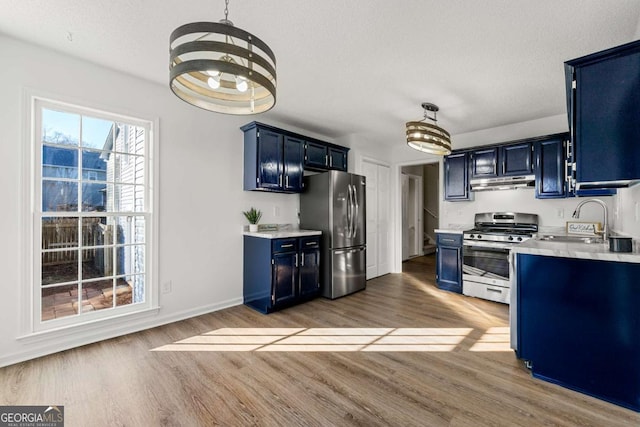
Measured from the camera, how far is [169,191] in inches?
124

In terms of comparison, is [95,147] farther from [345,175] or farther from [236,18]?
[345,175]

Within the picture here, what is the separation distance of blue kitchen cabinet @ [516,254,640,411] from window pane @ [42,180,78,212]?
3.86 m

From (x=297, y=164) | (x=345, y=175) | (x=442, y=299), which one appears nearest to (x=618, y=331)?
(x=442, y=299)

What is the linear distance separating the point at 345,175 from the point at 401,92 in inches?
53.2

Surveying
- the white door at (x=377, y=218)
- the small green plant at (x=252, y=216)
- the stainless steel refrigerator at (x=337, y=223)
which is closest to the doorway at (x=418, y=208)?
the white door at (x=377, y=218)

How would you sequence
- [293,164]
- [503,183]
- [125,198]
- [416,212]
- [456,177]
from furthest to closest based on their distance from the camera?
[416,212], [456,177], [503,183], [293,164], [125,198]

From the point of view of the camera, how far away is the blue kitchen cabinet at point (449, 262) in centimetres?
429

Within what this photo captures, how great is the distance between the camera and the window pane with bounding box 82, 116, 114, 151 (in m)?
2.70

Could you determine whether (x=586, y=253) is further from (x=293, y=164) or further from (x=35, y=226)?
(x=35, y=226)

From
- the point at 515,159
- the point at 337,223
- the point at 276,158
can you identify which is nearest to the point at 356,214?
→ the point at 337,223

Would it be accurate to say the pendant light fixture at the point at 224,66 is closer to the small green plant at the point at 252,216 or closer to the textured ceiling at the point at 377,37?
the textured ceiling at the point at 377,37

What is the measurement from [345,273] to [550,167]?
3.15 meters

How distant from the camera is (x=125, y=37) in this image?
2.25 metres

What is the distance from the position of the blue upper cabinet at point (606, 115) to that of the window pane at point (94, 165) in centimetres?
392
